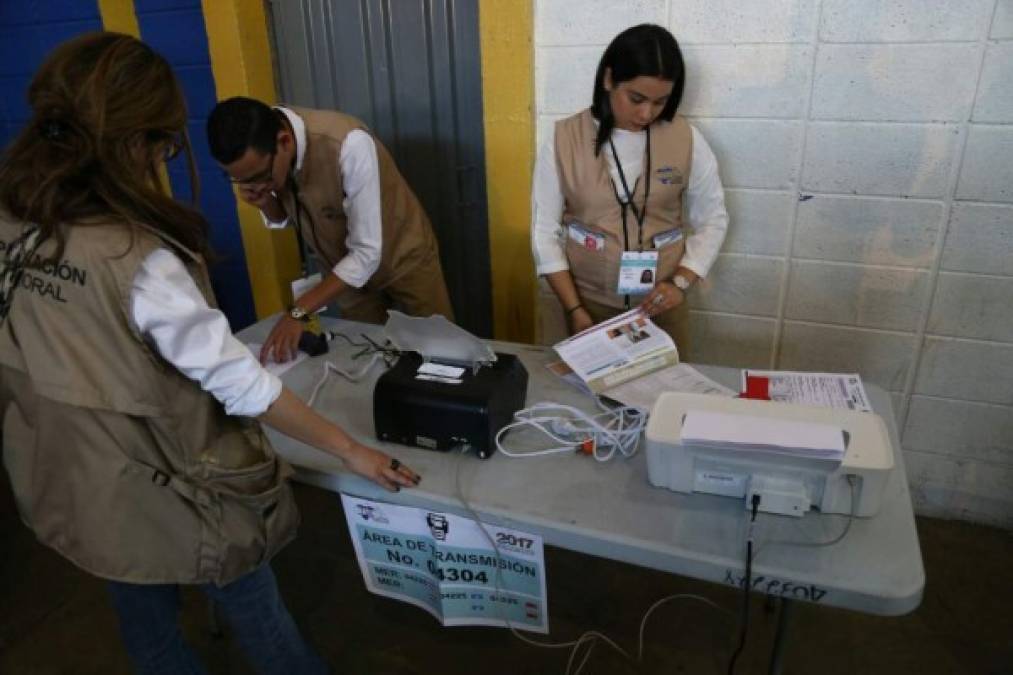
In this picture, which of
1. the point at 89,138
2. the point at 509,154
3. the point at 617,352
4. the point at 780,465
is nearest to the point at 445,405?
the point at 617,352

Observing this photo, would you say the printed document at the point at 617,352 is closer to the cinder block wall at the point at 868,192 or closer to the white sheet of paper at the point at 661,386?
the white sheet of paper at the point at 661,386

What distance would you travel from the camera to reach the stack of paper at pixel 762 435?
0.94 meters

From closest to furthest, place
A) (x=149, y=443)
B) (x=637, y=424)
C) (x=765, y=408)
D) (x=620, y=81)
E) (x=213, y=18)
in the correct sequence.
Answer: (x=149, y=443), (x=765, y=408), (x=637, y=424), (x=620, y=81), (x=213, y=18)

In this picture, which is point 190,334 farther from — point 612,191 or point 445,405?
point 612,191

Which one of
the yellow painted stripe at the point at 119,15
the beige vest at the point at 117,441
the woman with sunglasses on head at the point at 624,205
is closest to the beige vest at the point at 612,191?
the woman with sunglasses on head at the point at 624,205

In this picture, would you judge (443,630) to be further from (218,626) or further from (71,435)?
(71,435)

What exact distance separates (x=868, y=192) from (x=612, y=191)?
711mm

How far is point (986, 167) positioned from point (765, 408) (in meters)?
1.13

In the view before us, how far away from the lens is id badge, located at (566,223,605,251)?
5.83 feet

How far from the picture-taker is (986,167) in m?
1.71

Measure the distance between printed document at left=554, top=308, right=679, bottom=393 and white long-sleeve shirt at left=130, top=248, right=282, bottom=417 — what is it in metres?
0.66

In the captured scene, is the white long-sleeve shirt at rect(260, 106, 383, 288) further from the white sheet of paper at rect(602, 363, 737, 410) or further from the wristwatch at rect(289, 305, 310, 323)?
the white sheet of paper at rect(602, 363, 737, 410)

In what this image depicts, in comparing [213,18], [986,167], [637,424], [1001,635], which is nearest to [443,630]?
[637,424]

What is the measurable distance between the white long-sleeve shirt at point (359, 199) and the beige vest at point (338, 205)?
2 cm
